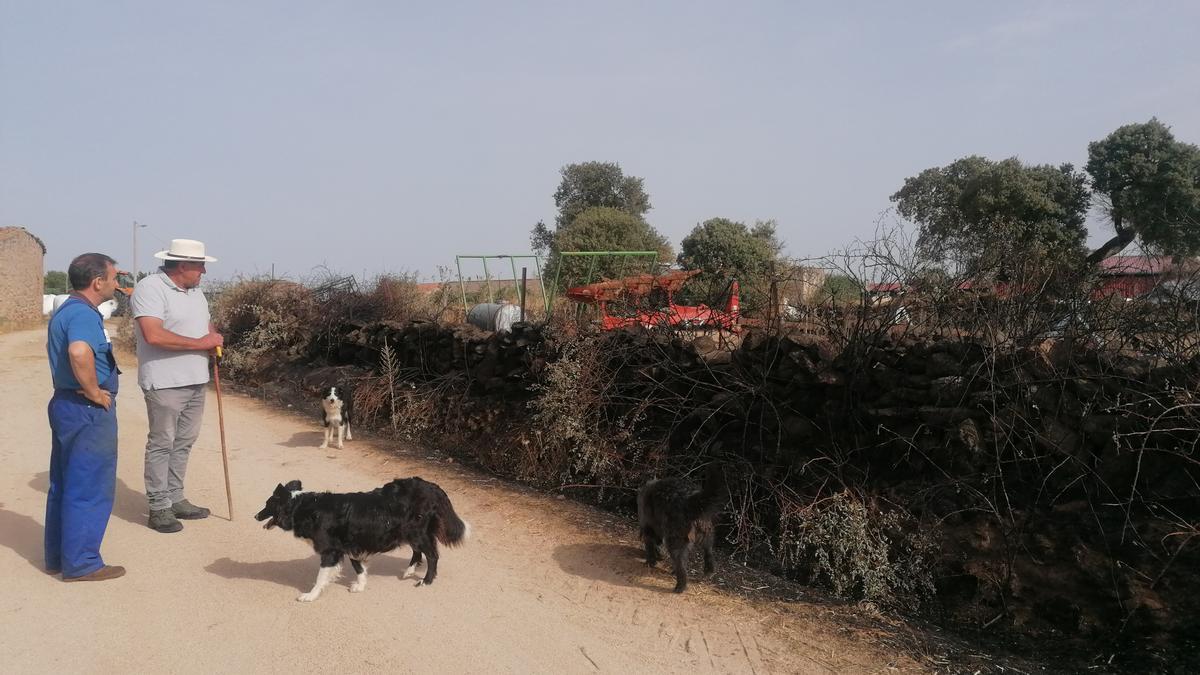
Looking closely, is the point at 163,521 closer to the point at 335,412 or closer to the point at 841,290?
the point at 335,412

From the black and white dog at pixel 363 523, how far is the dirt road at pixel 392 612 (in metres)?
0.23

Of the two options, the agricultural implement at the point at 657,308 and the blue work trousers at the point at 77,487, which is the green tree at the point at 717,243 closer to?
the agricultural implement at the point at 657,308

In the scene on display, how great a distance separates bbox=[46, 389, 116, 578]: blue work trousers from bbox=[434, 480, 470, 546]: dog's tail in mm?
2216

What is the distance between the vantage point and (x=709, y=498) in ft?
16.7

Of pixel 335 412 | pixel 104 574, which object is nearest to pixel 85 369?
pixel 104 574

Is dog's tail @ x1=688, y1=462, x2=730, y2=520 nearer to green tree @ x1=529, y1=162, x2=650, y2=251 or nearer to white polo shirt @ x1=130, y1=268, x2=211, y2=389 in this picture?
white polo shirt @ x1=130, y1=268, x2=211, y2=389

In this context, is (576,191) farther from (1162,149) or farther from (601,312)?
(601,312)

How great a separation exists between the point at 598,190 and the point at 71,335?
30.8 m

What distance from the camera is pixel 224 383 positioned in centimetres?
1501

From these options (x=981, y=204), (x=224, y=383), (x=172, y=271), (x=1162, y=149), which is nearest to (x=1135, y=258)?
(x=172, y=271)

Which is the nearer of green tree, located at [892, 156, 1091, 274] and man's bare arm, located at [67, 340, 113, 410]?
man's bare arm, located at [67, 340, 113, 410]

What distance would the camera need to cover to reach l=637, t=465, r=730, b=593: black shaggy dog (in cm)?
511

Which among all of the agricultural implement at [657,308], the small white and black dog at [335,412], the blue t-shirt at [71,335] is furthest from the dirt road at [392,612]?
the small white and black dog at [335,412]

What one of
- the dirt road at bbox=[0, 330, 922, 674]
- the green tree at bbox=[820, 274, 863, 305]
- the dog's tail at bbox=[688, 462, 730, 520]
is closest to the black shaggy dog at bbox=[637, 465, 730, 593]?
the dog's tail at bbox=[688, 462, 730, 520]
